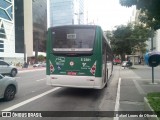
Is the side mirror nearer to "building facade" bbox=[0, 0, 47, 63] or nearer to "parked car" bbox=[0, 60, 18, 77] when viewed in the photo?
"parked car" bbox=[0, 60, 18, 77]

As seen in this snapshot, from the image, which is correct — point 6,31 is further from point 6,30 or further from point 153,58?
point 153,58

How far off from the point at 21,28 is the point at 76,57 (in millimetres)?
89691

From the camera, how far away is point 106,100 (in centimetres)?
1141

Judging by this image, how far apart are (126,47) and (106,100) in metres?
61.8

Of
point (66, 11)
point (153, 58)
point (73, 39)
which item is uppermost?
point (66, 11)

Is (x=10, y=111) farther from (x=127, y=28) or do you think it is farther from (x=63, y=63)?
(x=127, y=28)

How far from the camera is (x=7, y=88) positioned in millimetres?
10789

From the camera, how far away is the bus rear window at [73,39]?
11.7 meters

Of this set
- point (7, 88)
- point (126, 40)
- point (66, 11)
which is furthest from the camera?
point (126, 40)

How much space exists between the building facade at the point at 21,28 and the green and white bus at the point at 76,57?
58.8 metres

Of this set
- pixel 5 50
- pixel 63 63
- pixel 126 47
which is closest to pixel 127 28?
pixel 126 47

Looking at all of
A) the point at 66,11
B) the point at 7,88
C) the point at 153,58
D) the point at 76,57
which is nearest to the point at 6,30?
the point at 66,11

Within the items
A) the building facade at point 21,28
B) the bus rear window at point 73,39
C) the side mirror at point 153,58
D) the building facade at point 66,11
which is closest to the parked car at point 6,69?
the side mirror at point 153,58

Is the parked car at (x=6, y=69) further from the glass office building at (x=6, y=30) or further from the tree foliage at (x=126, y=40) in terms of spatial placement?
the tree foliage at (x=126, y=40)
